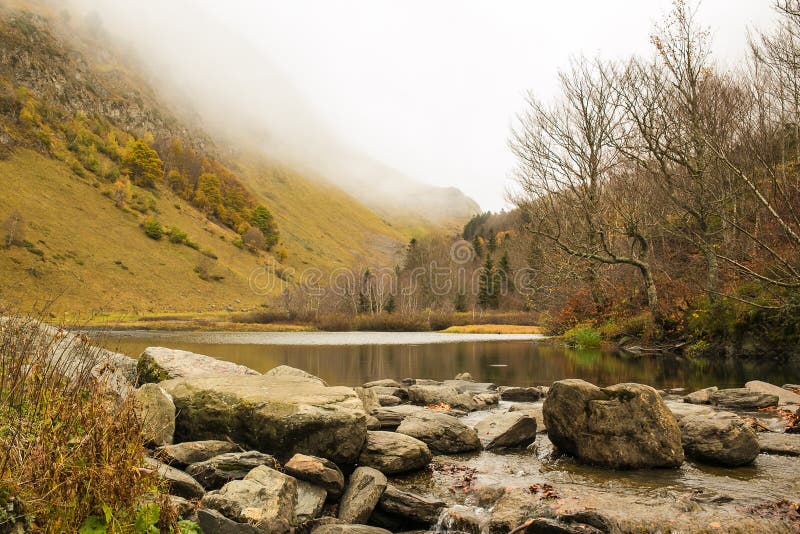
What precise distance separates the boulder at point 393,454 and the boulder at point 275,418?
292mm

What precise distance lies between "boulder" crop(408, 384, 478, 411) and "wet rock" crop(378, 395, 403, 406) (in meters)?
0.64

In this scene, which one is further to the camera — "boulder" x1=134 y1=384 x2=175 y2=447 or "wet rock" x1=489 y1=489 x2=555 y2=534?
"boulder" x1=134 y1=384 x2=175 y2=447

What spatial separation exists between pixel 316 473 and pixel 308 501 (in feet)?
1.28

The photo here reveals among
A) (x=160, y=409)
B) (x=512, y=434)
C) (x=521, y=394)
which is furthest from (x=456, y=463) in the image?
(x=521, y=394)

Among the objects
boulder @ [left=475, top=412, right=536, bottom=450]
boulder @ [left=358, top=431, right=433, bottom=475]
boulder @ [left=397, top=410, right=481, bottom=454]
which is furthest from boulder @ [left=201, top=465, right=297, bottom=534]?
boulder @ [left=475, top=412, right=536, bottom=450]

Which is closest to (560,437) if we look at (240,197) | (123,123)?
(240,197)

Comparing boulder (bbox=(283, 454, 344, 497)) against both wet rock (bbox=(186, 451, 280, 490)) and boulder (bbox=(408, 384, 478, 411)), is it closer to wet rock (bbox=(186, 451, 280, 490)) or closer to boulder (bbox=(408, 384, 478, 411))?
wet rock (bbox=(186, 451, 280, 490))

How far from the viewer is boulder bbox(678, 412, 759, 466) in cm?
831

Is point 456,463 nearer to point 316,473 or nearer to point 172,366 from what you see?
point 316,473

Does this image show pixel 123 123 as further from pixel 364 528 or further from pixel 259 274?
pixel 364 528

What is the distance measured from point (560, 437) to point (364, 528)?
4.61 metres

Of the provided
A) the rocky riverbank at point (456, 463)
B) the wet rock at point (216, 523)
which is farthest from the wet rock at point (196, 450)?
the wet rock at point (216, 523)

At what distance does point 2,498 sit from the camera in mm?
3732

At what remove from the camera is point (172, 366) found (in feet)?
37.9
